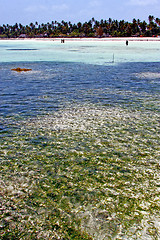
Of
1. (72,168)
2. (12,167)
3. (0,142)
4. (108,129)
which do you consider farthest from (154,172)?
(0,142)

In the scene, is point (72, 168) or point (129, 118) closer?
point (72, 168)

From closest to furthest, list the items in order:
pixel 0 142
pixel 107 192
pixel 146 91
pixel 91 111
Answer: pixel 107 192
pixel 0 142
pixel 91 111
pixel 146 91

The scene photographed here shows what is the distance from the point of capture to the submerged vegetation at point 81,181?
25.1ft

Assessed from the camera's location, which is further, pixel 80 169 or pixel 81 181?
pixel 80 169

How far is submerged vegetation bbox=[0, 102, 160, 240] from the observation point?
766 cm

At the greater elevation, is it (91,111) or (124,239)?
(91,111)

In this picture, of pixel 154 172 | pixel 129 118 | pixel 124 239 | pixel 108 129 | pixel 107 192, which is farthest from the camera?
pixel 129 118

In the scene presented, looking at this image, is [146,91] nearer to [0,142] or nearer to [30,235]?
[0,142]

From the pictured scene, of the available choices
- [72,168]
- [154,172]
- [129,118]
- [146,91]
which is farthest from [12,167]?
[146,91]

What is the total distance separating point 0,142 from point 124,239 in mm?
9084

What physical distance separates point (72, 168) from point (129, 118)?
8.16 metres

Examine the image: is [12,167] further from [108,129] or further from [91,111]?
[91,111]

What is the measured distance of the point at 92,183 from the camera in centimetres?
983

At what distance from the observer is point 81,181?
9984 millimetres
